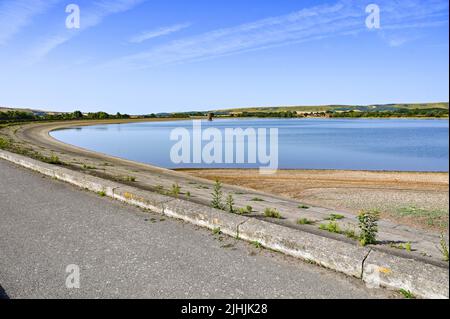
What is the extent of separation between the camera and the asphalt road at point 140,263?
143 inches

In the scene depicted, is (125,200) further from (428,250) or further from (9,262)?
(428,250)

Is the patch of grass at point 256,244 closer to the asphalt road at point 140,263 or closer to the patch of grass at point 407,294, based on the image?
the asphalt road at point 140,263

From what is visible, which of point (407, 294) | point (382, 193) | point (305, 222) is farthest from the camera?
point (382, 193)

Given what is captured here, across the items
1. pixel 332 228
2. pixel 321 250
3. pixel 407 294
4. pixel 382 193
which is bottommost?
pixel 382 193

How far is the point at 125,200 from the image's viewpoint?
24.1ft

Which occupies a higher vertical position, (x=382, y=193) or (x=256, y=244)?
(x=256, y=244)

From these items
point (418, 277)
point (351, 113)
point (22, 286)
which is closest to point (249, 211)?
point (418, 277)

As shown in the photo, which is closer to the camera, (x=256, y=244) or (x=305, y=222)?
(x=256, y=244)

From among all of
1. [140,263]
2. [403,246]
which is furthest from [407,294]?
[140,263]

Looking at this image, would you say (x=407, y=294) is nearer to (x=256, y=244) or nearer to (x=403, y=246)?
(x=403, y=246)

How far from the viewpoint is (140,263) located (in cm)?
429

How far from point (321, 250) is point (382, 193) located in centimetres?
1217

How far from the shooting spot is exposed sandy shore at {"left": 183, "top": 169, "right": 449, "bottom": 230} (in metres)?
10.6
